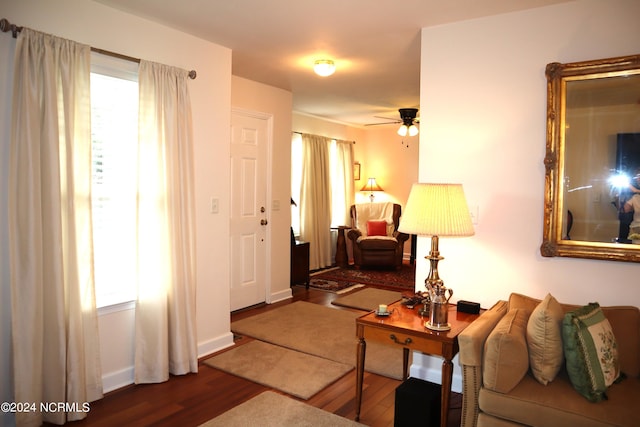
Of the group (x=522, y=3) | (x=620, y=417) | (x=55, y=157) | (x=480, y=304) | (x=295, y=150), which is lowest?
(x=620, y=417)

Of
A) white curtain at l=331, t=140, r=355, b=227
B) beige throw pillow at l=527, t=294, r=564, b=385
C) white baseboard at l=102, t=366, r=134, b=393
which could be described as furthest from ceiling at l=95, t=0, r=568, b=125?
white curtain at l=331, t=140, r=355, b=227

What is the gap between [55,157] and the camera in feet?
8.05

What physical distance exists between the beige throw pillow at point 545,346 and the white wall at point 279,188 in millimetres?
3521

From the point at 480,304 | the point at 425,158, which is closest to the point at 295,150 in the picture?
the point at 425,158

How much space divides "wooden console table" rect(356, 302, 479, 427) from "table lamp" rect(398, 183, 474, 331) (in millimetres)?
85

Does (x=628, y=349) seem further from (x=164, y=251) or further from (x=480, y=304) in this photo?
(x=164, y=251)

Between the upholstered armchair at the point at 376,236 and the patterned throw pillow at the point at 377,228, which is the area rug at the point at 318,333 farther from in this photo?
the patterned throw pillow at the point at 377,228

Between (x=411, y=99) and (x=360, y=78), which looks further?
(x=411, y=99)

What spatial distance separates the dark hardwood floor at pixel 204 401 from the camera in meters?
2.60

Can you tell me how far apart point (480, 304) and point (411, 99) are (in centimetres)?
342

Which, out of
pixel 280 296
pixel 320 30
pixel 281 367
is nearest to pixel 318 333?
pixel 281 367

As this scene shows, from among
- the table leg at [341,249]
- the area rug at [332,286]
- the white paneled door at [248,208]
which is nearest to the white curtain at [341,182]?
the table leg at [341,249]

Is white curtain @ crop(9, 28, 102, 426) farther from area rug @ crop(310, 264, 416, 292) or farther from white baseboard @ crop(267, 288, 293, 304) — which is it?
area rug @ crop(310, 264, 416, 292)

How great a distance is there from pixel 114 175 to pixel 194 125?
2.44 feet
